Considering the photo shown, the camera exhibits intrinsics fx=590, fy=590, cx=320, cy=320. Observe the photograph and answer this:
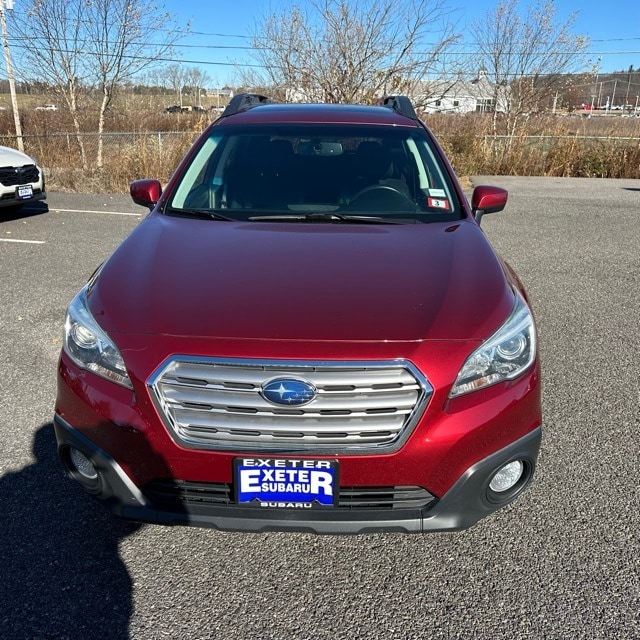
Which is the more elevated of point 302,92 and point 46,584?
point 302,92

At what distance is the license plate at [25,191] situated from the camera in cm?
888

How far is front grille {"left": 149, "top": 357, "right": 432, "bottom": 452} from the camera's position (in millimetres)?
1880

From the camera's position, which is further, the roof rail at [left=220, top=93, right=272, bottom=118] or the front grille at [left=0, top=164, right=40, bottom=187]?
the front grille at [left=0, top=164, right=40, bottom=187]

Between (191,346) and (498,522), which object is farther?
(498,522)

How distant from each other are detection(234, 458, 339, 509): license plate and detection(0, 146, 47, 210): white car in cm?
840

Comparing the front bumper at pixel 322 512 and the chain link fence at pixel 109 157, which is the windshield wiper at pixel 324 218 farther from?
the chain link fence at pixel 109 157

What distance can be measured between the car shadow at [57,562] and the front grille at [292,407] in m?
0.70

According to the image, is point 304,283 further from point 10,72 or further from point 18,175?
point 10,72

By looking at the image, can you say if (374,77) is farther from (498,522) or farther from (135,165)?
(498,522)

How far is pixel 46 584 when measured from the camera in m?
2.17

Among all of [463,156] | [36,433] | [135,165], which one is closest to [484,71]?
[463,156]

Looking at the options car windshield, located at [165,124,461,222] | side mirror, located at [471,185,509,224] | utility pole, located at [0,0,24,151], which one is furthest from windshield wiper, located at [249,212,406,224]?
utility pole, located at [0,0,24,151]

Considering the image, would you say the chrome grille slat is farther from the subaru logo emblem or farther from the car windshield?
the car windshield

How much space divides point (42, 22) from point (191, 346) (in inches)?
654
